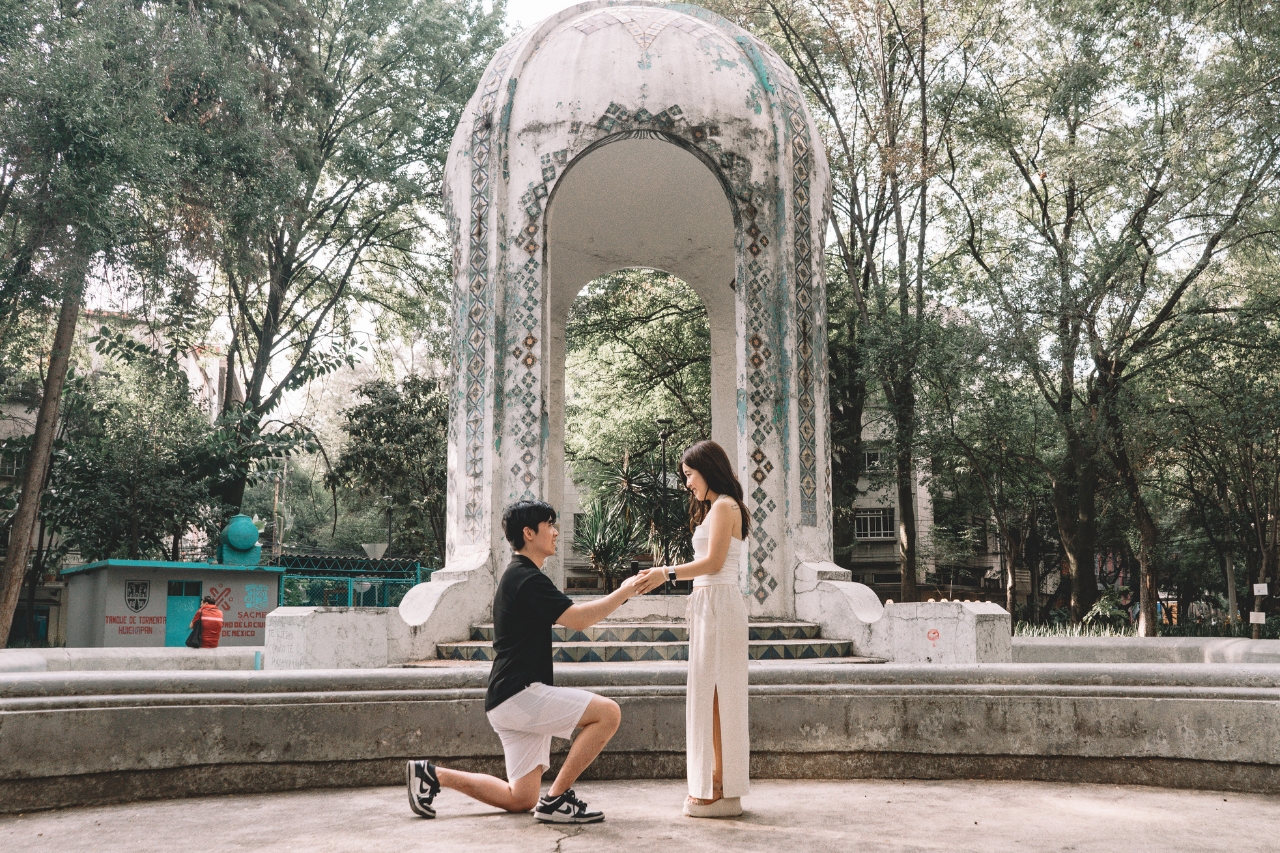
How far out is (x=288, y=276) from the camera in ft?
83.3

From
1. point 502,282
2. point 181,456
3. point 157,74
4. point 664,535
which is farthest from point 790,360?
point 181,456

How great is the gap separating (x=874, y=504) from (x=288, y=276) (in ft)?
84.3

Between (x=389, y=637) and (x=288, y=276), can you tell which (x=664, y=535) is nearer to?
(x=288, y=276)

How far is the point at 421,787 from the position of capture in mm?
4953

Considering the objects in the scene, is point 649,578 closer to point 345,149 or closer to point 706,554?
point 706,554

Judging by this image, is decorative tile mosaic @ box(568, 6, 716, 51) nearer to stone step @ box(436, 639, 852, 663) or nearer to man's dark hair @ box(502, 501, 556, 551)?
stone step @ box(436, 639, 852, 663)

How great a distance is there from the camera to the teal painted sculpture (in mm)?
21047

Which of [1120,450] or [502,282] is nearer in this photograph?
[502,282]

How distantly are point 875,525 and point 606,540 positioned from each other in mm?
21266

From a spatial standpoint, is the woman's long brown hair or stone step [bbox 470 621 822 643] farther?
stone step [bbox 470 621 822 643]

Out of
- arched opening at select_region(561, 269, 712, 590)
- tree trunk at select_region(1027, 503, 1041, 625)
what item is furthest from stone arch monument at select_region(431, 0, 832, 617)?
tree trunk at select_region(1027, 503, 1041, 625)

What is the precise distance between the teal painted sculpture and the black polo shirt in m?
17.7

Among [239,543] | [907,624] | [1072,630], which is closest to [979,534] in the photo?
[1072,630]

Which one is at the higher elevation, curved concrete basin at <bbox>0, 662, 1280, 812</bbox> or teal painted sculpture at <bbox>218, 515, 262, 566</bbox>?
teal painted sculpture at <bbox>218, 515, 262, 566</bbox>
